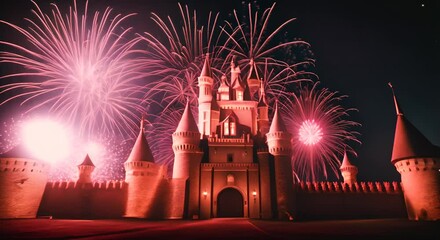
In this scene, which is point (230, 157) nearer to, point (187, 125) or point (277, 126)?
point (187, 125)

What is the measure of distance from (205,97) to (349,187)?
2401cm

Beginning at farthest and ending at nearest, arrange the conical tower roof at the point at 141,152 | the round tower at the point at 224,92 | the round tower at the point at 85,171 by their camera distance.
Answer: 1. the round tower at the point at 224,92
2. the round tower at the point at 85,171
3. the conical tower roof at the point at 141,152

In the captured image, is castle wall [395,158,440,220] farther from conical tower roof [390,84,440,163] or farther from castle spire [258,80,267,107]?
castle spire [258,80,267,107]

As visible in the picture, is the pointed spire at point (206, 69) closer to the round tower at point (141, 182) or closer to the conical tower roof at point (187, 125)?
the conical tower roof at point (187, 125)

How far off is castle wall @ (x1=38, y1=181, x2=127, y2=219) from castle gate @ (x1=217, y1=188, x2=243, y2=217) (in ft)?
39.8

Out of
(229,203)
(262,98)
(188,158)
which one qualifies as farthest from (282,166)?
(262,98)

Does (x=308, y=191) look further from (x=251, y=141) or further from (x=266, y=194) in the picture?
(x=251, y=141)

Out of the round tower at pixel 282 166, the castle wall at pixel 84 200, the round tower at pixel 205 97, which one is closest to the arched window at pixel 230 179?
the round tower at pixel 282 166

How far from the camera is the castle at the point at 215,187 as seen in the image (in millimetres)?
32594

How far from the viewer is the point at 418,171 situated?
102 feet

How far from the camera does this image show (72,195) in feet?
119

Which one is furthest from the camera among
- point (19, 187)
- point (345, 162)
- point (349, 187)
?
point (345, 162)

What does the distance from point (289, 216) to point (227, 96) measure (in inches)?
817

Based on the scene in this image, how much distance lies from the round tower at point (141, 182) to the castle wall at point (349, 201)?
1839 cm
